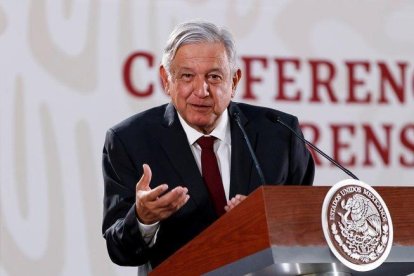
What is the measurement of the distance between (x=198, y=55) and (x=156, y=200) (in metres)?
0.49

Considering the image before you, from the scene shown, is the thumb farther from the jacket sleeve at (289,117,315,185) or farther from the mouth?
the jacket sleeve at (289,117,315,185)

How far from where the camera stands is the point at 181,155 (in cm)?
247

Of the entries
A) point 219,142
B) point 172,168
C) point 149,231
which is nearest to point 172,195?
point 149,231

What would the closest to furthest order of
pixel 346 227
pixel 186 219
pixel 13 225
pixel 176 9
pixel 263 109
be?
pixel 346 227, pixel 186 219, pixel 263 109, pixel 13 225, pixel 176 9

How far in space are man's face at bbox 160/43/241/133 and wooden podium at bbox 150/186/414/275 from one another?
50cm

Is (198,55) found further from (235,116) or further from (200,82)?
(235,116)

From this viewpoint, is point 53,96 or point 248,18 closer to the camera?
point 53,96

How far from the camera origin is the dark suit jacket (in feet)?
7.88

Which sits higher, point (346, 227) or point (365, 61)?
point (365, 61)

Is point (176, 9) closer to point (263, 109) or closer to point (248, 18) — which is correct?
point (248, 18)

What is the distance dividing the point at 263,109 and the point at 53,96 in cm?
106

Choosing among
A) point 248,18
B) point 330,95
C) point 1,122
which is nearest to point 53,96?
point 1,122

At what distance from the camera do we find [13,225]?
134 inches

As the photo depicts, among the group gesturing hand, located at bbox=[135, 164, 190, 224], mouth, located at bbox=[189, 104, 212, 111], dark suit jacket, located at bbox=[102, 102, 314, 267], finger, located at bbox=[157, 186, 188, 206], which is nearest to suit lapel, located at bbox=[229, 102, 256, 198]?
dark suit jacket, located at bbox=[102, 102, 314, 267]
